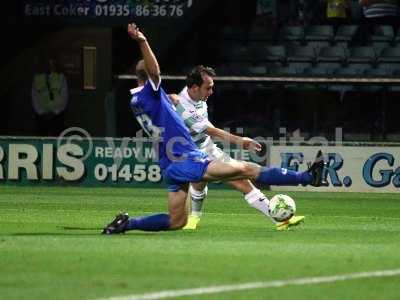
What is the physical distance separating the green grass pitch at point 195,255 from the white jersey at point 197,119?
929 millimetres

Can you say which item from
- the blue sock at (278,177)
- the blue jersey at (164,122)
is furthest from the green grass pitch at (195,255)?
the blue jersey at (164,122)

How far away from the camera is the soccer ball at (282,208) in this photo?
14406 mm

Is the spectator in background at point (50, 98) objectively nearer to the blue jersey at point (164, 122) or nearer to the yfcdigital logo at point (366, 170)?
the yfcdigital logo at point (366, 170)

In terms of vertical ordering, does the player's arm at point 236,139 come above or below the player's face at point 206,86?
below

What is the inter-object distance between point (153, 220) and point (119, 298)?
204 inches

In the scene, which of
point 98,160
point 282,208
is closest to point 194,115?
point 282,208

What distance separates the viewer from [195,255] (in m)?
11.2

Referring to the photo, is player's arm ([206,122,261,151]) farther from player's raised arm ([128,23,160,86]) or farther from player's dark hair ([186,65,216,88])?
player's raised arm ([128,23,160,86])

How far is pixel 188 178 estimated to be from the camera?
13.6 meters

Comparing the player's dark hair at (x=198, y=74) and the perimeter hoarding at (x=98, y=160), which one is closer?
the player's dark hair at (x=198, y=74)

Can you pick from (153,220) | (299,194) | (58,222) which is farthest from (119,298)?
(299,194)

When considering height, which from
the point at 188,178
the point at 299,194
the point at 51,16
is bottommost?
the point at 299,194

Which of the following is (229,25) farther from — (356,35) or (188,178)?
(188,178)

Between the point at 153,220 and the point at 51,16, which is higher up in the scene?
the point at 51,16
